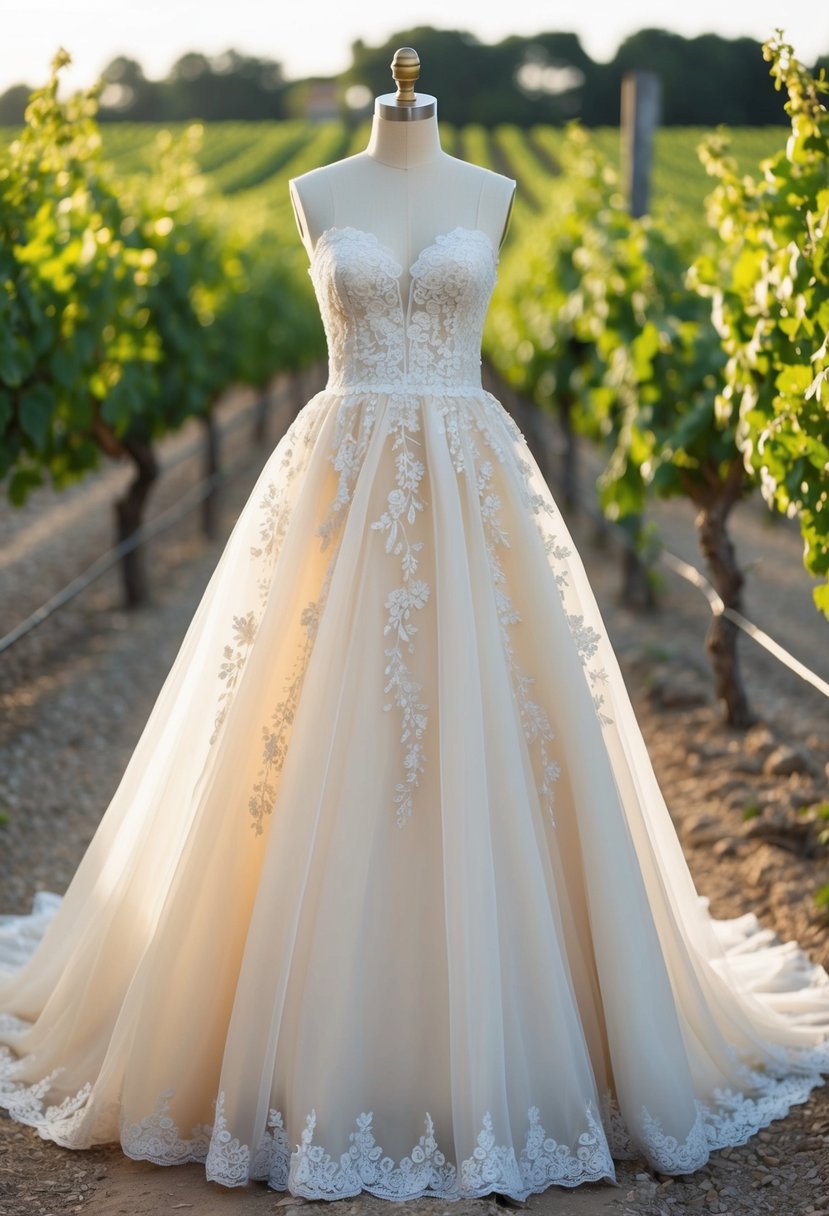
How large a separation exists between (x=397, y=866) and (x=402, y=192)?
1.32 m

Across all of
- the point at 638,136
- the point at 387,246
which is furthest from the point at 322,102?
the point at 387,246

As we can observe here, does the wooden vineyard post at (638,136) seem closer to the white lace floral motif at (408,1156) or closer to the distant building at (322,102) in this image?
the white lace floral motif at (408,1156)

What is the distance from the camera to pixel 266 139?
4709 centimetres

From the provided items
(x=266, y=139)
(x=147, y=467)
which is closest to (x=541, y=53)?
(x=266, y=139)

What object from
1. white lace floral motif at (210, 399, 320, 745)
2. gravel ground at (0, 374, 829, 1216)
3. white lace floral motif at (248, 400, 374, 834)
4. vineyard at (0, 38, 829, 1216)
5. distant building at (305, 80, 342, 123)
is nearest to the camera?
gravel ground at (0, 374, 829, 1216)

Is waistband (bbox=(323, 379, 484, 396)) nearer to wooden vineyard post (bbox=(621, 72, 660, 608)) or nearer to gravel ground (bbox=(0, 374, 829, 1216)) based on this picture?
gravel ground (bbox=(0, 374, 829, 1216))

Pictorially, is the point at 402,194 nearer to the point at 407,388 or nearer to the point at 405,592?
the point at 407,388

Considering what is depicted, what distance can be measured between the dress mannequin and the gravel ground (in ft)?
5.76

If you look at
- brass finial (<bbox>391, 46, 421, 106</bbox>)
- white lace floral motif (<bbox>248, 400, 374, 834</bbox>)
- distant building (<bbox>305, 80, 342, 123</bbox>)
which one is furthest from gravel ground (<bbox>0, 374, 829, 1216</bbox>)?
distant building (<bbox>305, 80, 342, 123</bbox>)

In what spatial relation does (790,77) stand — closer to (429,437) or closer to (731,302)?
(731,302)

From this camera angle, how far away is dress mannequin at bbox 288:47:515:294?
258cm

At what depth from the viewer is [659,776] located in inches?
203

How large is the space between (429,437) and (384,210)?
48cm

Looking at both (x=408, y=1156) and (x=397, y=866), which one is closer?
(x=408, y=1156)
